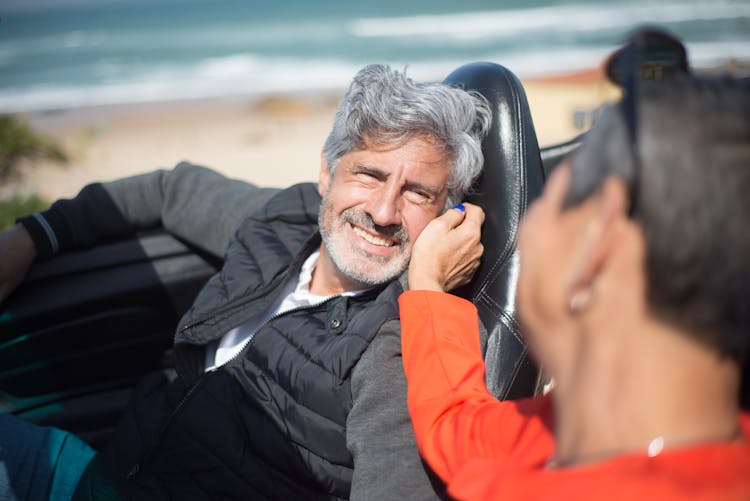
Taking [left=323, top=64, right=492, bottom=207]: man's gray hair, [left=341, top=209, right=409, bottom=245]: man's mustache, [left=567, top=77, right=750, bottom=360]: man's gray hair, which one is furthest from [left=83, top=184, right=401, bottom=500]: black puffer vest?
[left=567, top=77, right=750, bottom=360]: man's gray hair

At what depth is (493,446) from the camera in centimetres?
119

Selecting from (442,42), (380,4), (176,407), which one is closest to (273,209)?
(176,407)

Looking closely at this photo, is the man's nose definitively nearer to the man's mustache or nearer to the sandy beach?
the man's mustache

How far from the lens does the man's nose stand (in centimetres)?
200

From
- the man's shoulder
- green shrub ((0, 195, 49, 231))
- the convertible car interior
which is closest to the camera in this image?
the convertible car interior

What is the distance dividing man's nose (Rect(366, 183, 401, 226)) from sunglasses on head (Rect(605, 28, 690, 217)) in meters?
1.04

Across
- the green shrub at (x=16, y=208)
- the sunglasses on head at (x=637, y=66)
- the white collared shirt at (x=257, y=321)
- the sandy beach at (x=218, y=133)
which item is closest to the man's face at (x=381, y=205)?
the white collared shirt at (x=257, y=321)

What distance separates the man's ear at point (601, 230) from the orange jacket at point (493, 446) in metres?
0.22

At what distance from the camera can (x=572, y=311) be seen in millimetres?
883

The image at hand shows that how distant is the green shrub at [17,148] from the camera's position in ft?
21.1

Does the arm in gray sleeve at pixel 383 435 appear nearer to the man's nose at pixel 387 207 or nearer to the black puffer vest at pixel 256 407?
the black puffer vest at pixel 256 407

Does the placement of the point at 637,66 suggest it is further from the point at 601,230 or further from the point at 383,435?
the point at 383,435

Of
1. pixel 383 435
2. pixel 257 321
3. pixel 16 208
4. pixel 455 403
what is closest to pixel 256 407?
pixel 257 321

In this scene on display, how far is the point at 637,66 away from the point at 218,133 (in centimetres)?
834
